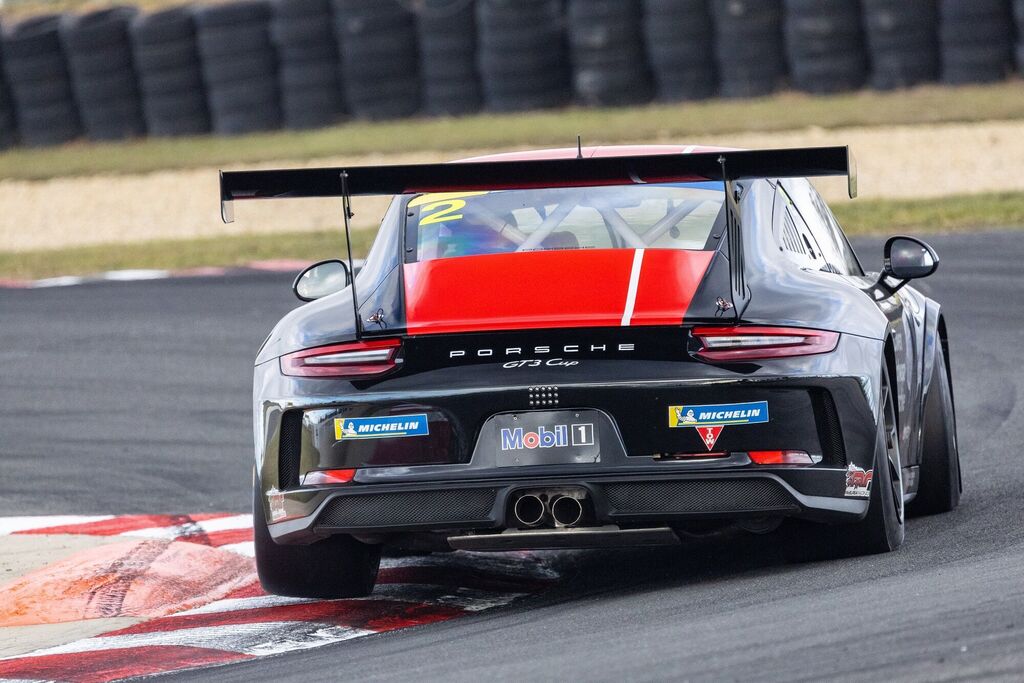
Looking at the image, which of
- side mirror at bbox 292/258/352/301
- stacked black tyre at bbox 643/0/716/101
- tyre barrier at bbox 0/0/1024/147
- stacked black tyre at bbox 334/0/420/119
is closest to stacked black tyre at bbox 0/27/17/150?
tyre barrier at bbox 0/0/1024/147

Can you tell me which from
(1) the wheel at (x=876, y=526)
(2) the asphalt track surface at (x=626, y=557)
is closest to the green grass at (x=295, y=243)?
(2) the asphalt track surface at (x=626, y=557)

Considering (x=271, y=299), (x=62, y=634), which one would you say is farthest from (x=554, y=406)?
Result: (x=271, y=299)

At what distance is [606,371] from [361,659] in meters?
0.97

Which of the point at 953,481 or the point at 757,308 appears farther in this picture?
the point at 953,481

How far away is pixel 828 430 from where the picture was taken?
4648 millimetres

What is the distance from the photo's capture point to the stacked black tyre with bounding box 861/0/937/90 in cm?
2097

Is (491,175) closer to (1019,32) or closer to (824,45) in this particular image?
(1019,32)

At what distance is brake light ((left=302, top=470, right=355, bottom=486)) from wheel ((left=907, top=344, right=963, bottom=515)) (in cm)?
226

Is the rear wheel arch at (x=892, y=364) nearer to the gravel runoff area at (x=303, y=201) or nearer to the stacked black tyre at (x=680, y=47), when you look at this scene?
the gravel runoff area at (x=303, y=201)

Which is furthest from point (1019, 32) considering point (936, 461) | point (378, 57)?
point (936, 461)

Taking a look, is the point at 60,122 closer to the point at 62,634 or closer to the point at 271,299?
the point at 271,299

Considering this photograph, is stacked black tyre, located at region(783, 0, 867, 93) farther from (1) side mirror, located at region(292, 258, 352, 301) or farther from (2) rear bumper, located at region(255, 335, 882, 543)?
(2) rear bumper, located at region(255, 335, 882, 543)

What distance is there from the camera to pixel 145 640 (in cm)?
496

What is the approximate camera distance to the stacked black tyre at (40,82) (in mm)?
23969
